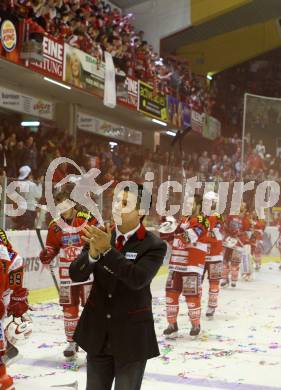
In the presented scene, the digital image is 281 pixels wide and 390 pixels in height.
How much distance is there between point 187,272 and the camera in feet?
24.2

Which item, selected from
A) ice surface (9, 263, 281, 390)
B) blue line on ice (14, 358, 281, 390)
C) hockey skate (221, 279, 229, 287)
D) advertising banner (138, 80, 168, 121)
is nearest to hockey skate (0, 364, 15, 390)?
ice surface (9, 263, 281, 390)

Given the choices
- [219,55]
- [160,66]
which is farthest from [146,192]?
[219,55]

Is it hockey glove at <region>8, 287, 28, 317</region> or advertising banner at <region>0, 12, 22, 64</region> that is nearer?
hockey glove at <region>8, 287, 28, 317</region>

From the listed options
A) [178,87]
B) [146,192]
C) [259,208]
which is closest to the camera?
[146,192]

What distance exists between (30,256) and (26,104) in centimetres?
769

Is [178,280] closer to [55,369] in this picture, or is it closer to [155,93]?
[55,369]

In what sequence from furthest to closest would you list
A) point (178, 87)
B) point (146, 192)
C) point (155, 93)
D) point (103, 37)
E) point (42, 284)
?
point (178, 87) < point (155, 93) < point (103, 37) < point (42, 284) < point (146, 192)

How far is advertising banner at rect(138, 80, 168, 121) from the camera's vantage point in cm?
1962

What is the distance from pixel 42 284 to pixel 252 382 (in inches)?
222

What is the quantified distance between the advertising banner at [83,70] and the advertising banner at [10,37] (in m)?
1.91

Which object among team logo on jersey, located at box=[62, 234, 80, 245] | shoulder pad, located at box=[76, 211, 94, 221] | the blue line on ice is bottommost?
the blue line on ice

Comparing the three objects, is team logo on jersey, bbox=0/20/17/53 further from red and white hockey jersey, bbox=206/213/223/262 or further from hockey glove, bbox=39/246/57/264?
hockey glove, bbox=39/246/57/264

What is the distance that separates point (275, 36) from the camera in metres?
28.2

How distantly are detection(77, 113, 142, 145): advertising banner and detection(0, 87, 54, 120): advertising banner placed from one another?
1.51m
